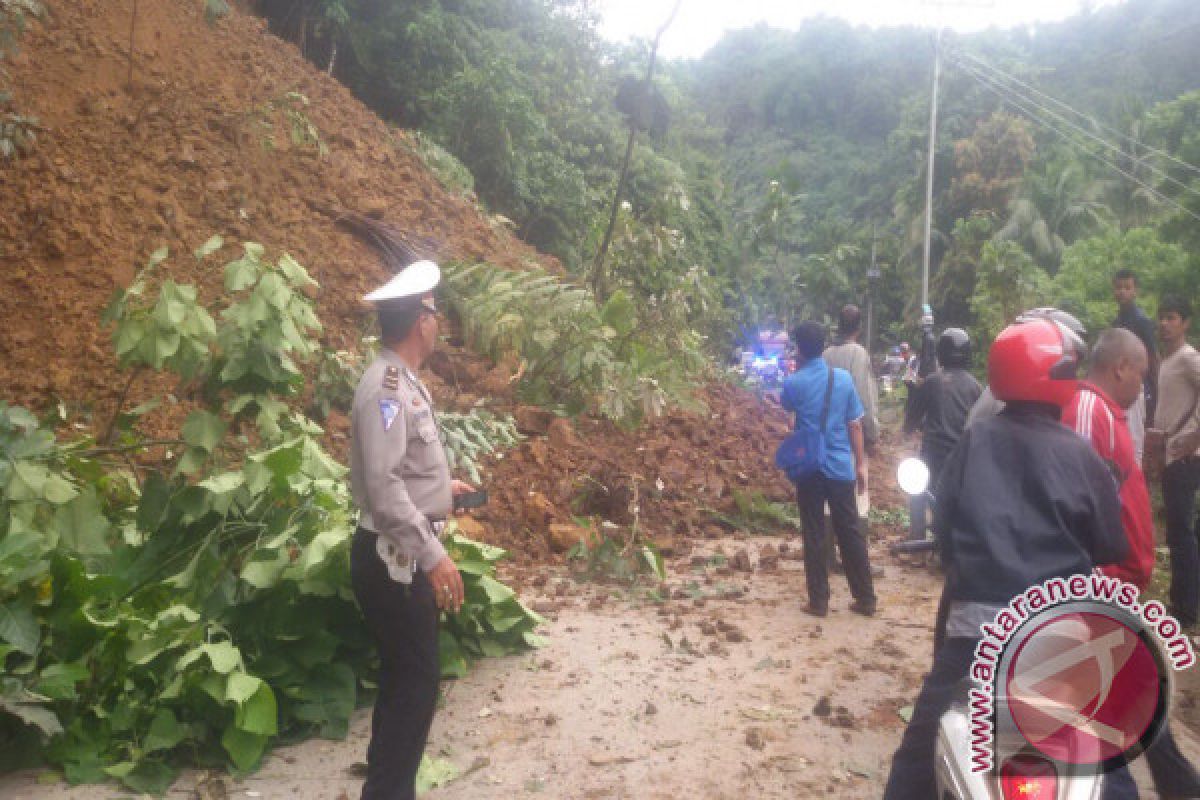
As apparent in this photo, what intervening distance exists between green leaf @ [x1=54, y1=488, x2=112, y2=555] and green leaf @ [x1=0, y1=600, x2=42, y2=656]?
60 cm

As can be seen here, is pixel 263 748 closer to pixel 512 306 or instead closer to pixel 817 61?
pixel 512 306

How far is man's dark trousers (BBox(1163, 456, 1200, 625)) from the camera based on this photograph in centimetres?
593

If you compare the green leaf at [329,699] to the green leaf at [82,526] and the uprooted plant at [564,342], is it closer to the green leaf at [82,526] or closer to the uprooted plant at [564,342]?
the green leaf at [82,526]

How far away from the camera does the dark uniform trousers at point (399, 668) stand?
131 inches

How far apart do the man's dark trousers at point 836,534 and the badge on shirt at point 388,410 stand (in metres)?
3.69

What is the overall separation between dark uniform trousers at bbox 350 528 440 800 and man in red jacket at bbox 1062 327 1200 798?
202 cm

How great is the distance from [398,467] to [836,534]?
3.79m

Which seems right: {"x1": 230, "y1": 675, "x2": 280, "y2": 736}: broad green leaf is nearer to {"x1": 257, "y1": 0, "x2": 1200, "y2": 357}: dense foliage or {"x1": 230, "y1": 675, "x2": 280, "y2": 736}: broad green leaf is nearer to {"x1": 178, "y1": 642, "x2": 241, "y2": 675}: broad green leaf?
{"x1": 178, "y1": 642, "x2": 241, "y2": 675}: broad green leaf

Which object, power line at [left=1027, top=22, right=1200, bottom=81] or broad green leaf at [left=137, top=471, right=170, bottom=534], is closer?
broad green leaf at [left=137, top=471, right=170, bottom=534]

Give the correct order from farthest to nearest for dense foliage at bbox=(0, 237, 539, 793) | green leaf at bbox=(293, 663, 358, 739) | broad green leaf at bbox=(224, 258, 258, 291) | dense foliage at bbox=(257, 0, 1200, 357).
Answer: dense foliage at bbox=(257, 0, 1200, 357), broad green leaf at bbox=(224, 258, 258, 291), green leaf at bbox=(293, 663, 358, 739), dense foliage at bbox=(0, 237, 539, 793)

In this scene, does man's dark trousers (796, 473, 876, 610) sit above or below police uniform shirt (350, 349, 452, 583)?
below

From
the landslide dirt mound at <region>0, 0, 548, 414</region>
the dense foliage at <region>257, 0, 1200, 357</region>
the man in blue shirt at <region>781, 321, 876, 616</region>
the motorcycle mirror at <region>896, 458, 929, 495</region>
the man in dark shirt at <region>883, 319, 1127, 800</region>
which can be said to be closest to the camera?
the man in dark shirt at <region>883, 319, 1127, 800</region>

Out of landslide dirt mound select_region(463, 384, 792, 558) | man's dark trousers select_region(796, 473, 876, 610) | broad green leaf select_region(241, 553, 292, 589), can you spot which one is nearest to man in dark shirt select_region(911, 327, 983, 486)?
man's dark trousers select_region(796, 473, 876, 610)

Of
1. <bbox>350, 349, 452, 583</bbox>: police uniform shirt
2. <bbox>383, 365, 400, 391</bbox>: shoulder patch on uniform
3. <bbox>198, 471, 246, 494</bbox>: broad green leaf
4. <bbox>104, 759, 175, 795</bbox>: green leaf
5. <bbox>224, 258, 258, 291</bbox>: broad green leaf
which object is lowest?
<bbox>104, 759, 175, 795</bbox>: green leaf
